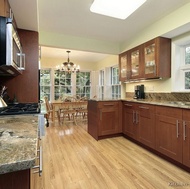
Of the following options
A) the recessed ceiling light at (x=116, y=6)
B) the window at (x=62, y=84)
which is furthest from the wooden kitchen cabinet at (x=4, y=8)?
the window at (x=62, y=84)

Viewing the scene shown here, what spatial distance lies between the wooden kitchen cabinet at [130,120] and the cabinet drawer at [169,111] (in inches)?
Result: 23.2

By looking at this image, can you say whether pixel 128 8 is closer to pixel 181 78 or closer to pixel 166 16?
pixel 166 16

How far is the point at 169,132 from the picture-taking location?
6.97 ft

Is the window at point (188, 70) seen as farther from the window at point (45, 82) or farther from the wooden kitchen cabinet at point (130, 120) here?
the window at point (45, 82)

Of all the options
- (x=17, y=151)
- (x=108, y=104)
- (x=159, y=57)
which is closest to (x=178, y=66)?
(x=159, y=57)

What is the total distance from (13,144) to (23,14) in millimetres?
1976

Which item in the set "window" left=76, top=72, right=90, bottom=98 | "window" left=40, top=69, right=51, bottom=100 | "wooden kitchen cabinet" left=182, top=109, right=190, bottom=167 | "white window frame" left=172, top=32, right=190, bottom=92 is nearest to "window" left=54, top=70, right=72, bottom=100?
"window" left=40, top=69, right=51, bottom=100

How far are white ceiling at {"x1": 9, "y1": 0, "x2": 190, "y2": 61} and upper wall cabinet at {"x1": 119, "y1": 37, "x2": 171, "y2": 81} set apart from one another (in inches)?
16.8

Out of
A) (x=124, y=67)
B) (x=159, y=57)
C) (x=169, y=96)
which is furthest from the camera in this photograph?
(x=124, y=67)

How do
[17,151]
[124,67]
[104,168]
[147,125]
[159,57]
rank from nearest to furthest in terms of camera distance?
[17,151]
[104,168]
[147,125]
[159,57]
[124,67]

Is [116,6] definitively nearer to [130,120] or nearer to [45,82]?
[130,120]

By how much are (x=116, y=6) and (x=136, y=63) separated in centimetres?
150

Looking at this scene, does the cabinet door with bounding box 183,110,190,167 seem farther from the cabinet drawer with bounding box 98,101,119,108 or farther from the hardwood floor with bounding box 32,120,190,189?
the cabinet drawer with bounding box 98,101,119,108

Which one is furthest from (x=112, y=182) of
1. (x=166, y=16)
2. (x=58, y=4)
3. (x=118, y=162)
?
(x=166, y=16)
